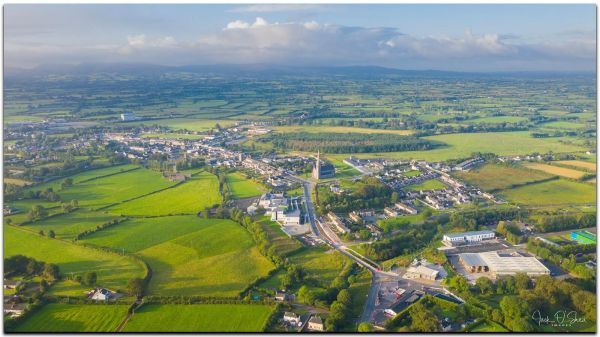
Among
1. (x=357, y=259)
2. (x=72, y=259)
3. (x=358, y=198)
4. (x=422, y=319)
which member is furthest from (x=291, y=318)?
(x=358, y=198)

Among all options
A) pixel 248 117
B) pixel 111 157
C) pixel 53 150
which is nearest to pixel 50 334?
pixel 111 157

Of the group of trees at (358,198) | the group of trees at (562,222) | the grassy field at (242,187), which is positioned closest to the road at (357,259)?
the group of trees at (358,198)

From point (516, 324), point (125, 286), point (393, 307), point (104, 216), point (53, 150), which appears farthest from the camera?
point (53, 150)

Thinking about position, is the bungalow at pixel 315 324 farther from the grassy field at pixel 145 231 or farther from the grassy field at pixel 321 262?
the grassy field at pixel 145 231

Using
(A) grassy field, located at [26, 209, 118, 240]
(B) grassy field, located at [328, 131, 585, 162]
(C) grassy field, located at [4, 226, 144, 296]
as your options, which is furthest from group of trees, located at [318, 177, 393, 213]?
(B) grassy field, located at [328, 131, 585, 162]

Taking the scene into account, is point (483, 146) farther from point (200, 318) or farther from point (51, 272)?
point (51, 272)

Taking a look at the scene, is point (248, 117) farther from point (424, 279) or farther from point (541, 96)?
point (541, 96)

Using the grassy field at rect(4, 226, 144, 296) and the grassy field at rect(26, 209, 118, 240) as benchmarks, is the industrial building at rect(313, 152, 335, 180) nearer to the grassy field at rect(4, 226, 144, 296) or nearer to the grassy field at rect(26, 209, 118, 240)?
the grassy field at rect(26, 209, 118, 240)
